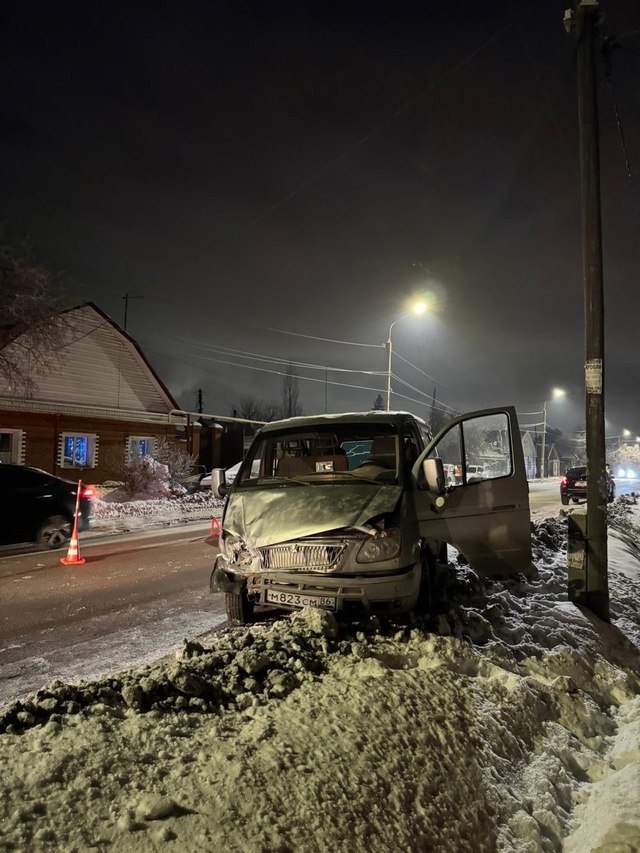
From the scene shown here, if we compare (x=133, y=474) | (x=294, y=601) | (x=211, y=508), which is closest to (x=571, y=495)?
(x=211, y=508)

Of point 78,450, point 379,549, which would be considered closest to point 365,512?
point 379,549

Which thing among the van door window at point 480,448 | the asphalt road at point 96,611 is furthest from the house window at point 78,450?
the van door window at point 480,448

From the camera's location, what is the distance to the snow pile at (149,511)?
1633cm

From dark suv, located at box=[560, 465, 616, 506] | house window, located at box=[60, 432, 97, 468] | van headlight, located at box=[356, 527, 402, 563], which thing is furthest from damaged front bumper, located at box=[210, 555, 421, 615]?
dark suv, located at box=[560, 465, 616, 506]

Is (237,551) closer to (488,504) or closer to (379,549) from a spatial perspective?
(379,549)

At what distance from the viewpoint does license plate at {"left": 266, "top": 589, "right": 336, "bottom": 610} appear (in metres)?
4.68

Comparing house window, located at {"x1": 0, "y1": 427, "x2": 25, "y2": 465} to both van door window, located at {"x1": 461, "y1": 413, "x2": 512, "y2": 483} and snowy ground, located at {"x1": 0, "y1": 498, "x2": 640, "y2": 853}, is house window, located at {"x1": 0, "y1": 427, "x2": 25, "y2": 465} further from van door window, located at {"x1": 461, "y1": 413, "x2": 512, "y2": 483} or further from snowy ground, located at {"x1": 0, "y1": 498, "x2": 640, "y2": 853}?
snowy ground, located at {"x1": 0, "y1": 498, "x2": 640, "y2": 853}

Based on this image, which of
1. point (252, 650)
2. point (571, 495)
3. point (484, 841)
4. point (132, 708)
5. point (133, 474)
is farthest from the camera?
point (571, 495)

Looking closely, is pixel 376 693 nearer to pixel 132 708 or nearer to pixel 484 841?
pixel 484 841

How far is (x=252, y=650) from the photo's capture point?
386cm

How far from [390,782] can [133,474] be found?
19.5 metres

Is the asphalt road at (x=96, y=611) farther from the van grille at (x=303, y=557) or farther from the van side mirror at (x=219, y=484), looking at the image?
the van side mirror at (x=219, y=484)

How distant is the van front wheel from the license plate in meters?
0.41

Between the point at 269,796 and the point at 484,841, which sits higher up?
the point at 269,796
